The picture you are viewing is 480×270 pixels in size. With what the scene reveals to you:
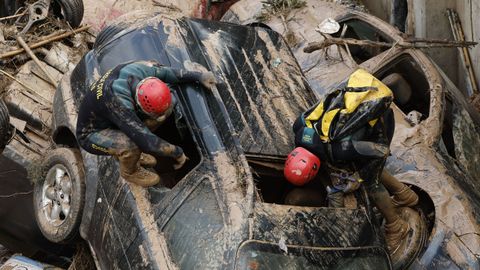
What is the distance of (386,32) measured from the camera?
780 centimetres

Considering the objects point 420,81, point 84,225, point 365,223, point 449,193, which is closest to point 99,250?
point 84,225

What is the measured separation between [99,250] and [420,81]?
361 cm

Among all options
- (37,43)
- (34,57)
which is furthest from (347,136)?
(37,43)

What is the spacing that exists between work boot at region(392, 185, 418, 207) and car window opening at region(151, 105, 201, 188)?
1.56 m

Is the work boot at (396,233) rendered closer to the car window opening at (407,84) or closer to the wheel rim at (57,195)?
the car window opening at (407,84)

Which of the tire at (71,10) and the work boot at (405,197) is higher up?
the tire at (71,10)

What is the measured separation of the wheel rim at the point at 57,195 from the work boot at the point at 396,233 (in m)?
2.44

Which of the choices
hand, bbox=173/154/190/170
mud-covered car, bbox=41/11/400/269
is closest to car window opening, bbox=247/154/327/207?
mud-covered car, bbox=41/11/400/269

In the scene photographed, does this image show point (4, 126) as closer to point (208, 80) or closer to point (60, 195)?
point (60, 195)

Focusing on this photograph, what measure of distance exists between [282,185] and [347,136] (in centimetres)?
75

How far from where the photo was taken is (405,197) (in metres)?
6.04

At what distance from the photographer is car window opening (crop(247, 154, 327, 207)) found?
18.2 ft

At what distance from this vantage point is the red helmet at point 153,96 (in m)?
5.06

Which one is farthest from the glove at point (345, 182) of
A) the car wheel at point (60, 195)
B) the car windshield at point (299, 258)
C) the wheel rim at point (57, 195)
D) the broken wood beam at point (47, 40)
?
the broken wood beam at point (47, 40)
